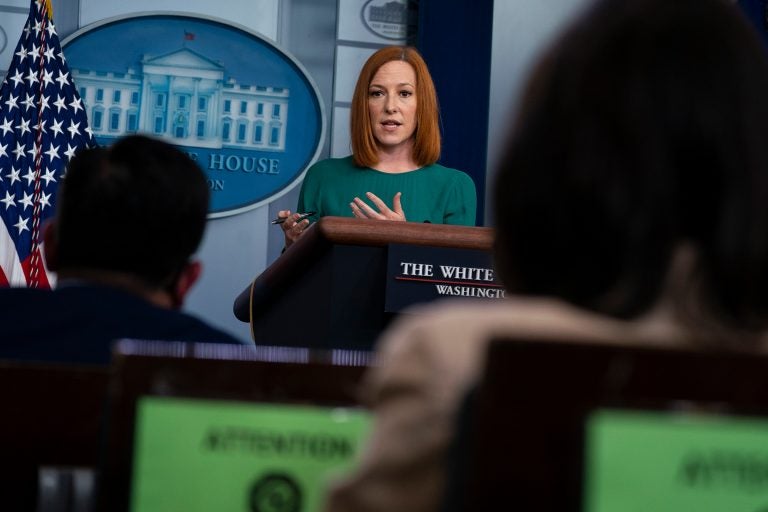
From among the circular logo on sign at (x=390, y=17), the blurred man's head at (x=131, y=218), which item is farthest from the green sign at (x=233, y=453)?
the circular logo on sign at (x=390, y=17)

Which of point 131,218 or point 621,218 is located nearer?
point 621,218

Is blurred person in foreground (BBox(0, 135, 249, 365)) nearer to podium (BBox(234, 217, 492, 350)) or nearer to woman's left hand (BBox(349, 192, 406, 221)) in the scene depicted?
podium (BBox(234, 217, 492, 350))

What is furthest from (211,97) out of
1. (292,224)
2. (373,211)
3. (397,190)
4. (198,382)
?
(198,382)

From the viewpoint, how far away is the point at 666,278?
0.81 metres

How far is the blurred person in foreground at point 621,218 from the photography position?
787mm

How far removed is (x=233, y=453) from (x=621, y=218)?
436 mm

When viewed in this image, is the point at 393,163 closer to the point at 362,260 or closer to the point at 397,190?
the point at 397,190

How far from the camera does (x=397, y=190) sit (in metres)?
4.11

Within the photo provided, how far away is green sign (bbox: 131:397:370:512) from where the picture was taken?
103 cm

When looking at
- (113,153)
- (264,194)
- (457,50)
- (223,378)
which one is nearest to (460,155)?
(457,50)

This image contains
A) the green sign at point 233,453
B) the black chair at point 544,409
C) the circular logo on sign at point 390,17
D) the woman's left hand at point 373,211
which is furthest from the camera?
the circular logo on sign at point 390,17

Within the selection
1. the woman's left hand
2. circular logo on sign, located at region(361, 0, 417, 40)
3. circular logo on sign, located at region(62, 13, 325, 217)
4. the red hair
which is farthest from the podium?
circular logo on sign, located at region(361, 0, 417, 40)

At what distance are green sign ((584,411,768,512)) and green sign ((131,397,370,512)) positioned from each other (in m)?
0.31

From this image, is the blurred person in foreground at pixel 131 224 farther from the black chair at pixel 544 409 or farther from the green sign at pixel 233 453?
the black chair at pixel 544 409
